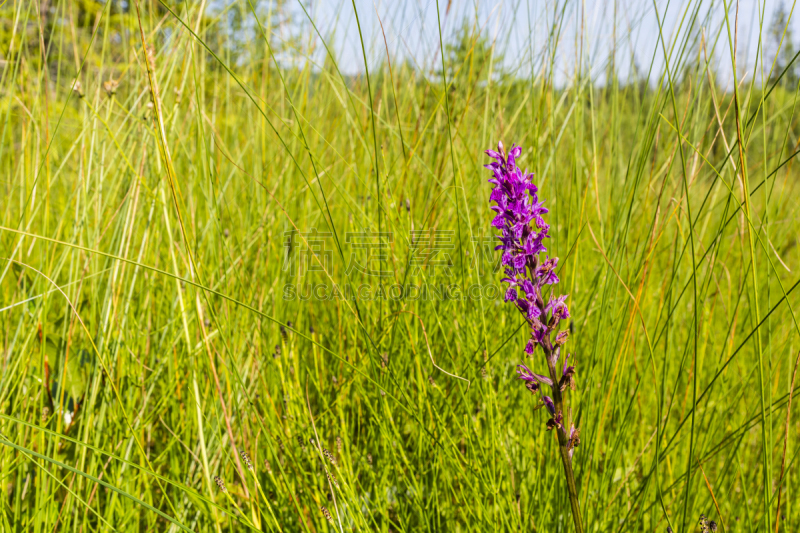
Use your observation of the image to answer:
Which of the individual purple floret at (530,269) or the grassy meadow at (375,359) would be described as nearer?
the individual purple floret at (530,269)

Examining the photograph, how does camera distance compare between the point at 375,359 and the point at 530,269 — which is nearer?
the point at 530,269

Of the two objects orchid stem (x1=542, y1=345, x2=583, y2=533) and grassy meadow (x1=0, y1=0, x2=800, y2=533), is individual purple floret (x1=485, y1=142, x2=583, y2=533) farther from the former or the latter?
grassy meadow (x1=0, y1=0, x2=800, y2=533)

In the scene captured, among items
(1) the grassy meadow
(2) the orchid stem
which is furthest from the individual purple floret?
(1) the grassy meadow

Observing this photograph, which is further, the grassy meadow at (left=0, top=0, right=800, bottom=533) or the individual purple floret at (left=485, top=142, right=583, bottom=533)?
the grassy meadow at (left=0, top=0, right=800, bottom=533)

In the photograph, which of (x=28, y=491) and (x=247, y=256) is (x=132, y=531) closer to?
(x=28, y=491)

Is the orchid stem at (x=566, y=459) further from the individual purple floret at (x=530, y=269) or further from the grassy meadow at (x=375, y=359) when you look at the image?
the grassy meadow at (x=375, y=359)

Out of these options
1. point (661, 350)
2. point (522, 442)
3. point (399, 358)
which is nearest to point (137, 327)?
point (399, 358)

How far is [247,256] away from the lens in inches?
93.4

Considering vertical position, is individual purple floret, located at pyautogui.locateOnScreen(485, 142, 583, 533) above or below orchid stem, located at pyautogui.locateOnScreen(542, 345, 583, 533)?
above

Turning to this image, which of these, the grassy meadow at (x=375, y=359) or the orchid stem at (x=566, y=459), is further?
the grassy meadow at (x=375, y=359)

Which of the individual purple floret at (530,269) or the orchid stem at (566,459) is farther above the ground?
the individual purple floret at (530,269)

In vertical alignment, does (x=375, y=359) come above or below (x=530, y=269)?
below

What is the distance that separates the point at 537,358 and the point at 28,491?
1793 millimetres

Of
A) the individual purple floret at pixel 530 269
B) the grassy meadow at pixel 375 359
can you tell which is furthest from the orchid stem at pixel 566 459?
the grassy meadow at pixel 375 359
